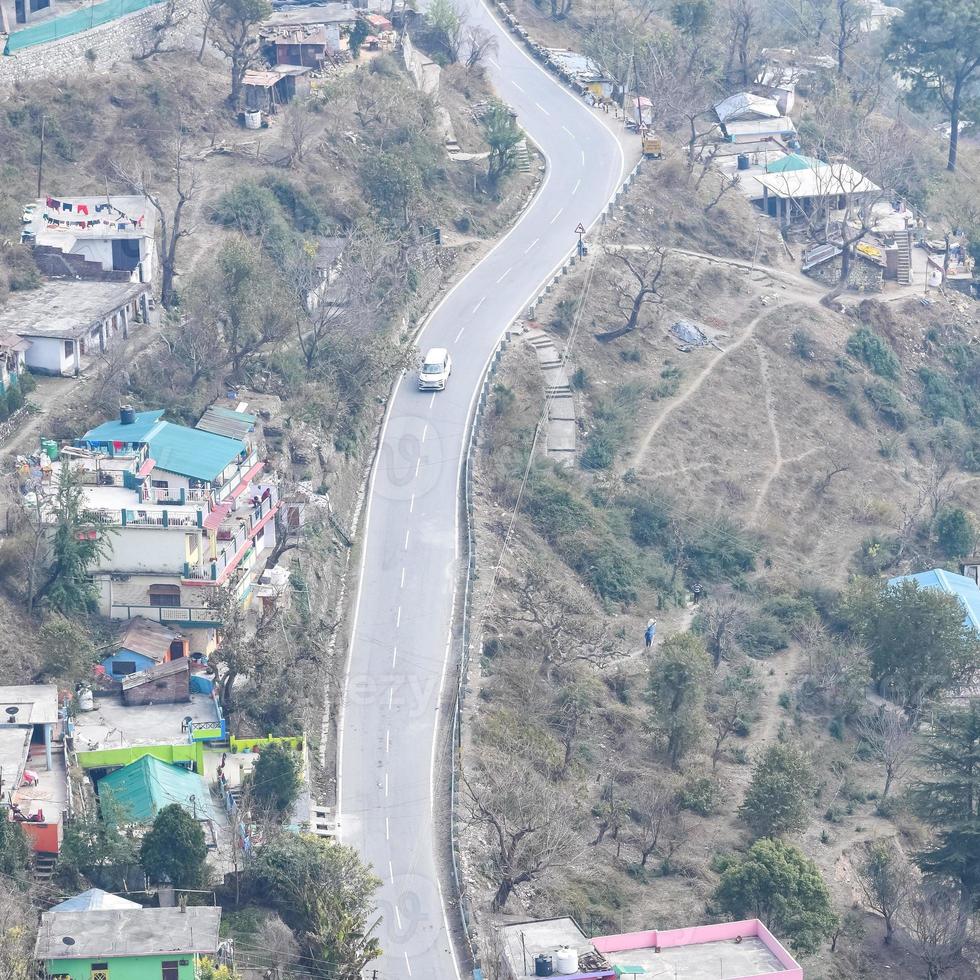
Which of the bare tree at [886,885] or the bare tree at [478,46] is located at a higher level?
the bare tree at [478,46]

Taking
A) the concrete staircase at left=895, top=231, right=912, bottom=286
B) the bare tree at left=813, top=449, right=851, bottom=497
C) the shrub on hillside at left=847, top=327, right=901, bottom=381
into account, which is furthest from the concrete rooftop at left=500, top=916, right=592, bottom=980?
the concrete staircase at left=895, top=231, right=912, bottom=286

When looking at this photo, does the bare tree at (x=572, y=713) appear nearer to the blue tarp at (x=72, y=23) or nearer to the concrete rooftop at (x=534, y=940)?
the concrete rooftop at (x=534, y=940)

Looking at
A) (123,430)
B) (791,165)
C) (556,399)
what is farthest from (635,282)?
(123,430)

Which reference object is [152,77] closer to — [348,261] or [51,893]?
[348,261]

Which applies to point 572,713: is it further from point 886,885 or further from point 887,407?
point 887,407

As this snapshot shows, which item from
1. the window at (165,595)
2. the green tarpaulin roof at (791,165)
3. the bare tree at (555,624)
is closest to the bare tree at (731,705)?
the bare tree at (555,624)
